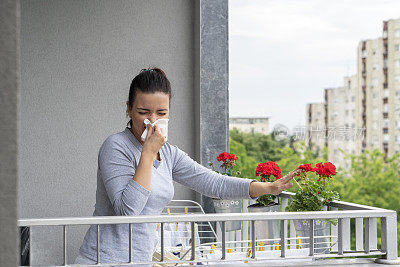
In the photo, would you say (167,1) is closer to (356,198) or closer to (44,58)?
(44,58)

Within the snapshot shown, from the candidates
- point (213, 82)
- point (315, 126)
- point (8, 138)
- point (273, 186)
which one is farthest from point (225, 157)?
point (315, 126)

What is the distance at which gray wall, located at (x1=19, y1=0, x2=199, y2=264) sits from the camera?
3256 millimetres

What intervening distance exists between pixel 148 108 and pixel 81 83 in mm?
1895

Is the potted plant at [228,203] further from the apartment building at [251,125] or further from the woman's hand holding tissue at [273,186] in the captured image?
the apartment building at [251,125]

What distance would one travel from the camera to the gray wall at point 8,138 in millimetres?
520

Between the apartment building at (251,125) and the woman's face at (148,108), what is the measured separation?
816 inches

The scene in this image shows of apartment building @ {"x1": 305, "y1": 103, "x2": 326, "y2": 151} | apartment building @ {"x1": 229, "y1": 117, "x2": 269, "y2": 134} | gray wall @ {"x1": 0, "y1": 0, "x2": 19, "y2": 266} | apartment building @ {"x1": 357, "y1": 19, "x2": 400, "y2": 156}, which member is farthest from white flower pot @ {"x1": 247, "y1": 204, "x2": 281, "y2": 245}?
apartment building @ {"x1": 357, "y1": 19, "x2": 400, "y2": 156}

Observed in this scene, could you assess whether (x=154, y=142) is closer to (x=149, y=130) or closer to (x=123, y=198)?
(x=149, y=130)

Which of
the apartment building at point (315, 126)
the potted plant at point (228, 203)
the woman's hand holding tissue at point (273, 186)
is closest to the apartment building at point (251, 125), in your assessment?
the apartment building at point (315, 126)

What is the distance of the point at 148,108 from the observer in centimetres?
152

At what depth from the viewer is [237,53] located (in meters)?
24.7

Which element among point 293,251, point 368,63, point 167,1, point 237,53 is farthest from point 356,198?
point 293,251

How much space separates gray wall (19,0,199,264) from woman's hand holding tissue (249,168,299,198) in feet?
5.45

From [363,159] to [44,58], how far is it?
18.4 meters
